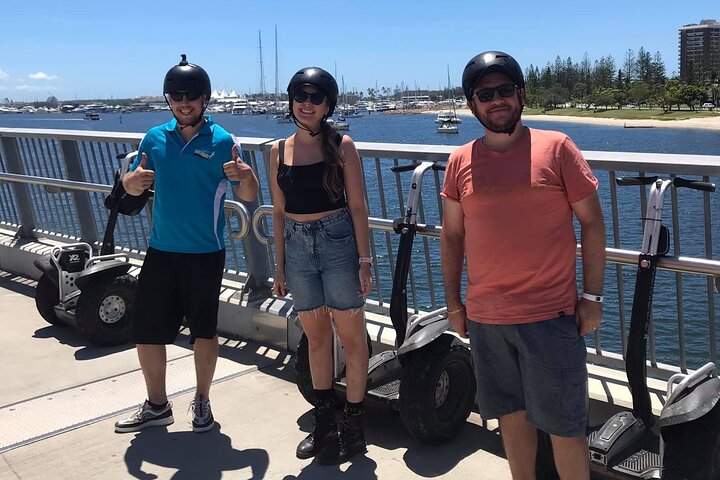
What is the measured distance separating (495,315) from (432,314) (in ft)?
3.42

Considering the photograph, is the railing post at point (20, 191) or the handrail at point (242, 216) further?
the railing post at point (20, 191)

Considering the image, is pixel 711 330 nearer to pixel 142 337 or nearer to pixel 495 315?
pixel 495 315

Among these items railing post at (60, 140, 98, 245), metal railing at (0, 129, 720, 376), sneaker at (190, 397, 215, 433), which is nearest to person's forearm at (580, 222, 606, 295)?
metal railing at (0, 129, 720, 376)

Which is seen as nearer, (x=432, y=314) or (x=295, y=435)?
(x=432, y=314)

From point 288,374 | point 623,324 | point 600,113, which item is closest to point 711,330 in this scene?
point 623,324

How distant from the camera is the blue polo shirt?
3881mm

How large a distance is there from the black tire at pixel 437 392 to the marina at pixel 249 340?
13 cm

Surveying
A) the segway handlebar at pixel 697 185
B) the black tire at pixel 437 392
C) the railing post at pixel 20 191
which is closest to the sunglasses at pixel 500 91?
the segway handlebar at pixel 697 185

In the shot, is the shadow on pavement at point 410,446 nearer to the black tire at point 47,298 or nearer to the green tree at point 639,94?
the black tire at point 47,298

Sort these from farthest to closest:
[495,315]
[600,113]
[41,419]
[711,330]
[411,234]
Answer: [600,113] < [41,419] < [411,234] < [711,330] < [495,315]

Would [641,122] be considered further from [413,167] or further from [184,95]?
[184,95]

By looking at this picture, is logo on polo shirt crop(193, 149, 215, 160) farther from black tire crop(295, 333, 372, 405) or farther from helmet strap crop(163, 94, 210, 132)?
black tire crop(295, 333, 372, 405)

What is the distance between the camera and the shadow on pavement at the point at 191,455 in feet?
12.1

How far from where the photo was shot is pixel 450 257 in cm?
296
